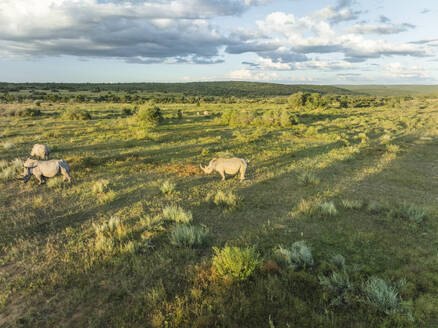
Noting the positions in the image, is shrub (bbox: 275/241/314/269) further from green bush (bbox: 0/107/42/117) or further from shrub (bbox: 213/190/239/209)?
green bush (bbox: 0/107/42/117)

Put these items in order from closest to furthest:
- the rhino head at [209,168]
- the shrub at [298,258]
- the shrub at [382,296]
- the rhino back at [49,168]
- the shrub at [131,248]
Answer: the shrub at [382,296] < the shrub at [298,258] < the shrub at [131,248] < the rhino back at [49,168] < the rhino head at [209,168]

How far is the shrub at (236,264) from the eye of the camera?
4.34m

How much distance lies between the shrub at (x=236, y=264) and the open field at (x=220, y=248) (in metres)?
0.03

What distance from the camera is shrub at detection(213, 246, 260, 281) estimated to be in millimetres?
4340

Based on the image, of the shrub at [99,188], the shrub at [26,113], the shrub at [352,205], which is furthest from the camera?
the shrub at [26,113]

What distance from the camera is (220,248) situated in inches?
221

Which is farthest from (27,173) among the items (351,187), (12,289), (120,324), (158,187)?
(351,187)

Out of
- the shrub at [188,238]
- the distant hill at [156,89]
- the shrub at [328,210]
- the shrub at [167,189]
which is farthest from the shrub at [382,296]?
the distant hill at [156,89]

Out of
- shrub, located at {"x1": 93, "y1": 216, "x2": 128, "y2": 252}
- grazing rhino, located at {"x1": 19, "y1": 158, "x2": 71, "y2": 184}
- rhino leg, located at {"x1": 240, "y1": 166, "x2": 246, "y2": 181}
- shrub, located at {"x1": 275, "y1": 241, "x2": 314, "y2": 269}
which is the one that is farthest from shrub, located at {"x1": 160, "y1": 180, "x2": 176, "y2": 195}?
shrub, located at {"x1": 275, "y1": 241, "x2": 314, "y2": 269}

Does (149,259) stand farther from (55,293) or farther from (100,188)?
(100,188)

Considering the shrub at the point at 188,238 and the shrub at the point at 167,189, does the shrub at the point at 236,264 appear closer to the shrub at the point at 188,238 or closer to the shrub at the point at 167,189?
the shrub at the point at 188,238

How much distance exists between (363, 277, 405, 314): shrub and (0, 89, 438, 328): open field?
19 mm

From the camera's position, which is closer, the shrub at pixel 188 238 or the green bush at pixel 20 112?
the shrub at pixel 188 238

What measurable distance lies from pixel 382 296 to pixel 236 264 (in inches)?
93.7
